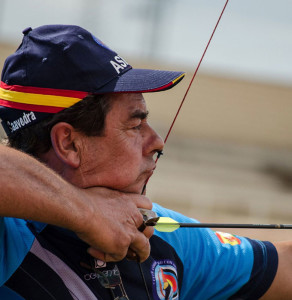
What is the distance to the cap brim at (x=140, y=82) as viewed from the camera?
6.42ft

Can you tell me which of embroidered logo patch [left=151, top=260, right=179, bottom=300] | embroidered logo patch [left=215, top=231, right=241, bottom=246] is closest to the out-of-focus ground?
embroidered logo patch [left=215, top=231, right=241, bottom=246]

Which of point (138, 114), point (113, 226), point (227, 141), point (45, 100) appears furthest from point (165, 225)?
point (227, 141)

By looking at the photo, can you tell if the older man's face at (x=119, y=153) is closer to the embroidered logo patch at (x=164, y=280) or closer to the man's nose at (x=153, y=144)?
the man's nose at (x=153, y=144)

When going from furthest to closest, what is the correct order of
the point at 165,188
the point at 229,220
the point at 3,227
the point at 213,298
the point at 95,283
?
1. the point at 165,188
2. the point at 229,220
3. the point at 213,298
4. the point at 95,283
5. the point at 3,227

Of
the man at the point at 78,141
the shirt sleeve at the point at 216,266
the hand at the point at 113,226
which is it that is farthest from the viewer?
the shirt sleeve at the point at 216,266

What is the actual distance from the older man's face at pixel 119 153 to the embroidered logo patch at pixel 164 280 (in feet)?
0.86

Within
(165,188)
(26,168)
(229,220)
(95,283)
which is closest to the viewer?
(26,168)

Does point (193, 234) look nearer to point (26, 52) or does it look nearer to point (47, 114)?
point (47, 114)

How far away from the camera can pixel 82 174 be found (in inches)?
79.4

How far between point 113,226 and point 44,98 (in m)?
0.44

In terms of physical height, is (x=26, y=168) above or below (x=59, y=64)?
below

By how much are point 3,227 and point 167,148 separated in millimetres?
9830

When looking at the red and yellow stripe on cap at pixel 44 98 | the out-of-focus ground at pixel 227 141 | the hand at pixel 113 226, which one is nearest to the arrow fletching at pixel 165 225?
the hand at pixel 113 226

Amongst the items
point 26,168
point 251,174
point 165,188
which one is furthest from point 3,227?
point 251,174
